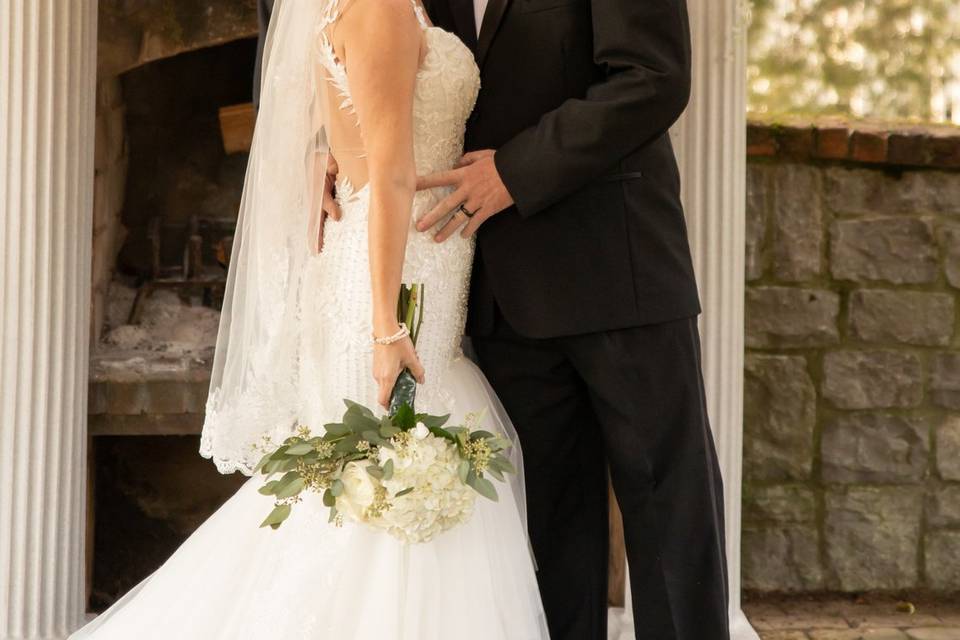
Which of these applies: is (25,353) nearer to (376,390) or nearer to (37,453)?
(37,453)

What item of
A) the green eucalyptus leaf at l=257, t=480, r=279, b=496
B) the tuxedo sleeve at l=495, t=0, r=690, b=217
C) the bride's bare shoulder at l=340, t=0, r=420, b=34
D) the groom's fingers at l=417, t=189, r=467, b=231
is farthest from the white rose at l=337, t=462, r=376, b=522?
the bride's bare shoulder at l=340, t=0, r=420, b=34

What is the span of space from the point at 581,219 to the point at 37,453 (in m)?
1.50

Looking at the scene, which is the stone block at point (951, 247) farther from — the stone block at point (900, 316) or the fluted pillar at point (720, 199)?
the fluted pillar at point (720, 199)

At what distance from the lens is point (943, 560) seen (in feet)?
11.9

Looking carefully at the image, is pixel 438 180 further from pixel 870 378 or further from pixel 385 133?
pixel 870 378

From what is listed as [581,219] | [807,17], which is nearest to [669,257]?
[581,219]

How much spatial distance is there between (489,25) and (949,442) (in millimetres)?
2296

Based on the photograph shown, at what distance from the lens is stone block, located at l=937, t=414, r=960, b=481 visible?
359 centimetres

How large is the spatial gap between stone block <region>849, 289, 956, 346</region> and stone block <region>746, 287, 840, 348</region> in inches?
3.0

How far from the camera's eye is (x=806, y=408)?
3.58m

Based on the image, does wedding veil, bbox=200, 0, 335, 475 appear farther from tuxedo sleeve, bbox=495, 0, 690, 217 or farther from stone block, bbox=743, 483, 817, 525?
stone block, bbox=743, 483, 817, 525

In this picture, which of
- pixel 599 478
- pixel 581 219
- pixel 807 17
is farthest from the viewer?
pixel 807 17

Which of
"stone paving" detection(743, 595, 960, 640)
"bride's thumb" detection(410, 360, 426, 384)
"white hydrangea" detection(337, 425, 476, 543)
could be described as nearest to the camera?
"white hydrangea" detection(337, 425, 476, 543)

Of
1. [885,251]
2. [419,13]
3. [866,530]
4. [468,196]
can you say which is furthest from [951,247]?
[419,13]
